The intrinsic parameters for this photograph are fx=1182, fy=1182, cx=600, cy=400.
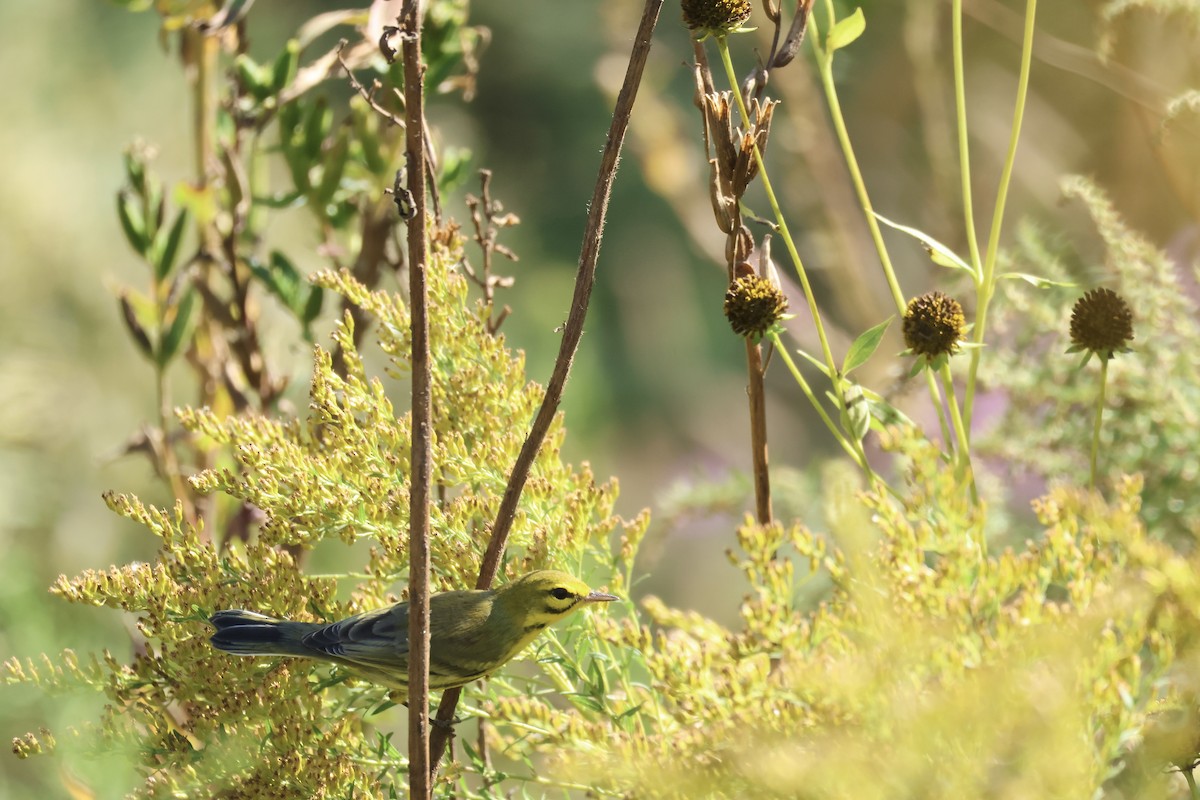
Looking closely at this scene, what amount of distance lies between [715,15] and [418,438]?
6.4 inches

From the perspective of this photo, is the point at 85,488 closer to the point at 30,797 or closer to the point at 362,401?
the point at 30,797

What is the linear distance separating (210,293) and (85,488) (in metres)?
0.94

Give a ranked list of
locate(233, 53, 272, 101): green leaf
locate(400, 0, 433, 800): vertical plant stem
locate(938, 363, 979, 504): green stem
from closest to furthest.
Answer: locate(400, 0, 433, 800): vertical plant stem
locate(938, 363, 979, 504): green stem
locate(233, 53, 272, 101): green leaf

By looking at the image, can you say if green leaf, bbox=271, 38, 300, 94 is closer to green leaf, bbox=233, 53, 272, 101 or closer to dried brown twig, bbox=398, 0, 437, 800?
green leaf, bbox=233, 53, 272, 101

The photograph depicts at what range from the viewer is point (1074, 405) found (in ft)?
2.09

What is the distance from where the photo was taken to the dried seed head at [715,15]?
14.2 inches

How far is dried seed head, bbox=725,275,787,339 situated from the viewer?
0.37 metres

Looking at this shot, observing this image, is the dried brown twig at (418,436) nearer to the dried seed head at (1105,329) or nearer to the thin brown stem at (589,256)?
the thin brown stem at (589,256)

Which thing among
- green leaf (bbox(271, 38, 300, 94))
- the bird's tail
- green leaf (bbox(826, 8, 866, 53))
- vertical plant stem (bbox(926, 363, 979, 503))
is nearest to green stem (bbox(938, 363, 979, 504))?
vertical plant stem (bbox(926, 363, 979, 503))

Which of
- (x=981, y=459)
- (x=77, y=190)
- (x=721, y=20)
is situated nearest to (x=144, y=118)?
(x=77, y=190)

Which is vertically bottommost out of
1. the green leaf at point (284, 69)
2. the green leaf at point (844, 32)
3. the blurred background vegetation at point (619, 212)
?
the green leaf at point (844, 32)

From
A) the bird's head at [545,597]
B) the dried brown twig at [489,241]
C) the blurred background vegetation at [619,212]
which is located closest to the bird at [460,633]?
the bird's head at [545,597]

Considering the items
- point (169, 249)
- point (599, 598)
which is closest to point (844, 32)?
point (599, 598)

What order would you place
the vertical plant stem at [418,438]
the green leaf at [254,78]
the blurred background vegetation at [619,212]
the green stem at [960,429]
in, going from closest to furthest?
the vertical plant stem at [418,438] < the green stem at [960,429] < the green leaf at [254,78] < the blurred background vegetation at [619,212]
